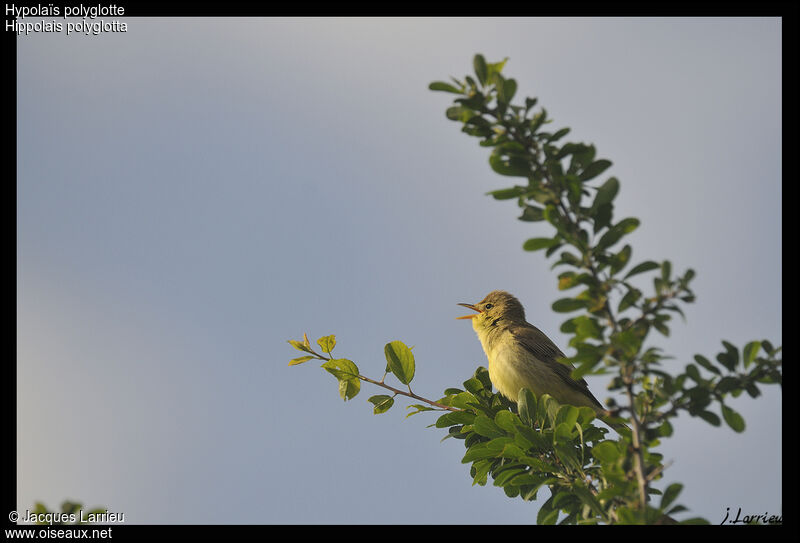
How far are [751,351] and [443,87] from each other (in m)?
1.95

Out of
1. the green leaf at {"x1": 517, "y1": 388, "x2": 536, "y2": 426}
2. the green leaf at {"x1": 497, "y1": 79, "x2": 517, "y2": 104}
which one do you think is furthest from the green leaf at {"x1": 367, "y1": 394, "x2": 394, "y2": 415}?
the green leaf at {"x1": 497, "y1": 79, "x2": 517, "y2": 104}

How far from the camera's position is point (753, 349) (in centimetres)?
304

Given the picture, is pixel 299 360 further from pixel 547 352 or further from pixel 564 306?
pixel 547 352

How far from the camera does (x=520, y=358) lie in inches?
314

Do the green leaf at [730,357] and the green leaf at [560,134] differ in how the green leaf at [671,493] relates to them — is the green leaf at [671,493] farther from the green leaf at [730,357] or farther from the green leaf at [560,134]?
the green leaf at [560,134]

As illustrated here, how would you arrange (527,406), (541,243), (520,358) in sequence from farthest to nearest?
(520,358), (527,406), (541,243)

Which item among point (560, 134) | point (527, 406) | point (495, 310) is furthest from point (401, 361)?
point (495, 310)

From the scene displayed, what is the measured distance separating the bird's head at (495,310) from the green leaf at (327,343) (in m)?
3.99

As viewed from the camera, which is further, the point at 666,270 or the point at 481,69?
the point at 481,69

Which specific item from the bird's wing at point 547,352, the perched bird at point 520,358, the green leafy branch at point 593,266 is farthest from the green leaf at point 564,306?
the bird's wing at point 547,352

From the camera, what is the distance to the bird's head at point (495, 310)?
9055mm
